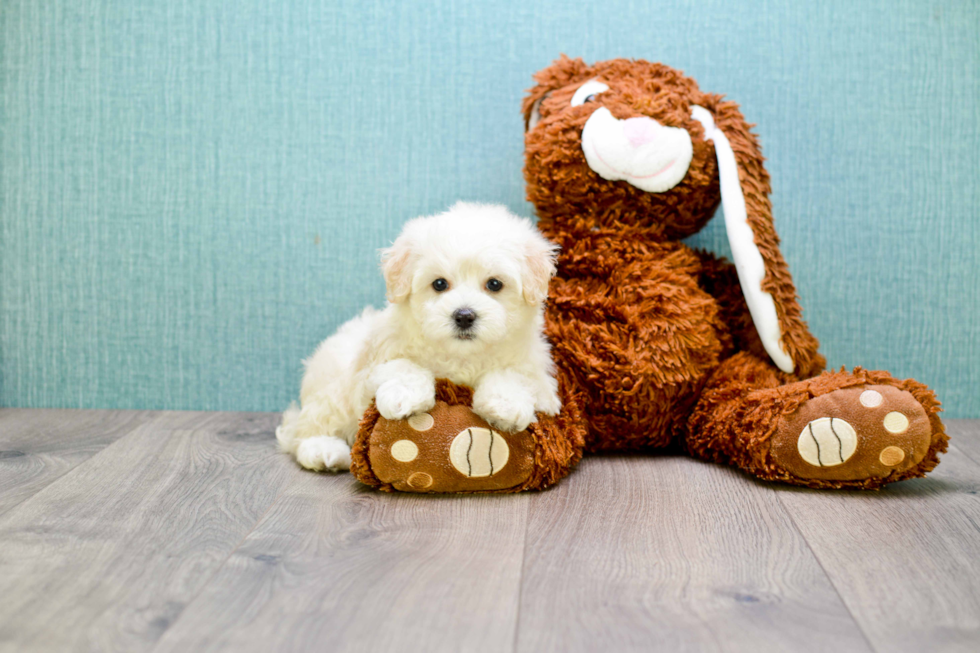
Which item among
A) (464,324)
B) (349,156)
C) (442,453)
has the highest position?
(349,156)

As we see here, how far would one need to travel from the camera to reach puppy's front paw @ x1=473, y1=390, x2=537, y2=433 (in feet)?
3.94

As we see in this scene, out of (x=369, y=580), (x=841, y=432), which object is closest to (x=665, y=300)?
(x=841, y=432)

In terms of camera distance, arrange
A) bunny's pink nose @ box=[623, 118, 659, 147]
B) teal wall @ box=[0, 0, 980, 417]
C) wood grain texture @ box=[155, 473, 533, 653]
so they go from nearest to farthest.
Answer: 1. wood grain texture @ box=[155, 473, 533, 653]
2. bunny's pink nose @ box=[623, 118, 659, 147]
3. teal wall @ box=[0, 0, 980, 417]

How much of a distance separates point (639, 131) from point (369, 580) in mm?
956

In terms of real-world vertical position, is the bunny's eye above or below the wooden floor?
above

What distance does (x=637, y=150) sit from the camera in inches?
55.5

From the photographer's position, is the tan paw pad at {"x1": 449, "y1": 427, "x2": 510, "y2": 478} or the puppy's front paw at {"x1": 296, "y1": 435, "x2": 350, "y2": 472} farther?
the puppy's front paw at {"x1": 296, "y1": 435, "x2": 350, "y2": 472}

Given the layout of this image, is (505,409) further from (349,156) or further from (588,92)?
(349,156)

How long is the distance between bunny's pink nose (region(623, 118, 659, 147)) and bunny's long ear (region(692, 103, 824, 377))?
14 cm

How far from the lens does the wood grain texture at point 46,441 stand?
50.6 inches

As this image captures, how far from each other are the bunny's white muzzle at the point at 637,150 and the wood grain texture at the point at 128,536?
86 centimetres

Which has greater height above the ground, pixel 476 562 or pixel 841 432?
pixel 841 432

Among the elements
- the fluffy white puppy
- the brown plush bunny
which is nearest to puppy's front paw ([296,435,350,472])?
the fluffy white puppy

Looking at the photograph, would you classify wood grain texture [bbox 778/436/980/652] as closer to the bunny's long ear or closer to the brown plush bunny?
the brown plush bunny
